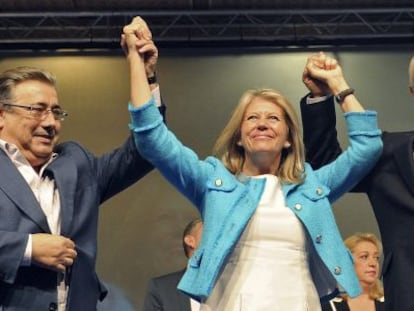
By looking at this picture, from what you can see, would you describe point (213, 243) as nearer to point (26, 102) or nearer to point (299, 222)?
point (299, 222)

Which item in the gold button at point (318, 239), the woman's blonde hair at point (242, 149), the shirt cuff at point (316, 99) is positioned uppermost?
the shirt cuff at point (316, 99)

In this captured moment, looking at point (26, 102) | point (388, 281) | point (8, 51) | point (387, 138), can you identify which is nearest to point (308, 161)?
point (387, 138)

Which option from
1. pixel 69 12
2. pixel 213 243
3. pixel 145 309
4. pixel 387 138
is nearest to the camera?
pixel 213 243

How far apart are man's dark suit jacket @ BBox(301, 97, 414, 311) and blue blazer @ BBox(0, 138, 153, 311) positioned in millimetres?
492

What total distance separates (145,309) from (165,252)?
5.18 ft

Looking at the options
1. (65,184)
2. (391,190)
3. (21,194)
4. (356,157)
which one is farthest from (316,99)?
(21,194)

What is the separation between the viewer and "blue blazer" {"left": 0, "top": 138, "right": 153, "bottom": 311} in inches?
82.0

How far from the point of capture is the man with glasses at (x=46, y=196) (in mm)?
2082

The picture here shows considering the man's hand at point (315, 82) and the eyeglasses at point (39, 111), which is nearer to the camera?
the eyeglasses at point (39, 111)

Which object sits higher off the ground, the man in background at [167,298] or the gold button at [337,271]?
the gold button at [337,271]

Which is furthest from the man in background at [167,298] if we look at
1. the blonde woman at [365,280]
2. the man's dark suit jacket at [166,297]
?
the blonde woman at [365,280]

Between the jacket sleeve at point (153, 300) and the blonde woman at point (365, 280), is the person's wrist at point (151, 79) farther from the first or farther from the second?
the blonde woman at point (365, 280)

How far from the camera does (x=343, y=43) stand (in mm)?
5430

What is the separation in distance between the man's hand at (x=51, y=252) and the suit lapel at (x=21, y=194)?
6 cm
